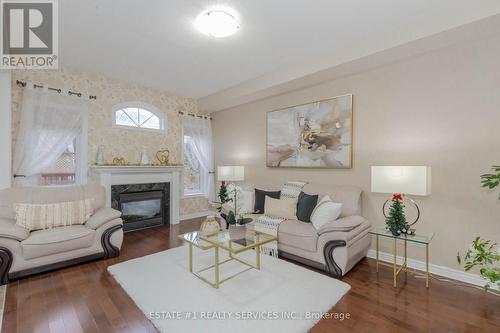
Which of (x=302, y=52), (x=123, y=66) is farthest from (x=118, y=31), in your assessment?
(x=302, y=52)

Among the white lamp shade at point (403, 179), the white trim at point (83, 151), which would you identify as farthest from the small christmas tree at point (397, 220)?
the white trim at point (83, 151)

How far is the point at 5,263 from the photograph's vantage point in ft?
8.23

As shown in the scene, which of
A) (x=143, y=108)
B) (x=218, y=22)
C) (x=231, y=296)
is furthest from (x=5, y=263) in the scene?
(x=218, y=22)

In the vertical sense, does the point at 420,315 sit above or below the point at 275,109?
below

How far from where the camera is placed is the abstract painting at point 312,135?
11.9 feet

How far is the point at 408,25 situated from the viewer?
2594 millimetres

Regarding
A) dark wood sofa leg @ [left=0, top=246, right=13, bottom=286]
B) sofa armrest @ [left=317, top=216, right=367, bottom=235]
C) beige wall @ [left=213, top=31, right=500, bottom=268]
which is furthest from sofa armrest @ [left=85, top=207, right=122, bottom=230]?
beige wall @ [left=213, top=31, right=500, bottom=268]

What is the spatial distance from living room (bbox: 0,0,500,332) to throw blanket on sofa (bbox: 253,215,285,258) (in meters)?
0.03

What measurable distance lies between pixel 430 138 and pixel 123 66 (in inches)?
178

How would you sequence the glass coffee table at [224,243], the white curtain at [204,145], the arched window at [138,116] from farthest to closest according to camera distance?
the white curtain at [204,145] < the arched window at [138,116] < the glass coffee table at [224,243]

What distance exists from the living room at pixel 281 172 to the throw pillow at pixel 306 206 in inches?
1.6

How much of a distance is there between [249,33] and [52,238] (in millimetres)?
3334

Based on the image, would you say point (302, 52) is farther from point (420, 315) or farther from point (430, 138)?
point (420, 315)

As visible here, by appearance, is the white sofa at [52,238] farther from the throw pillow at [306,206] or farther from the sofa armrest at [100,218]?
the throw pillow at [306,206]
